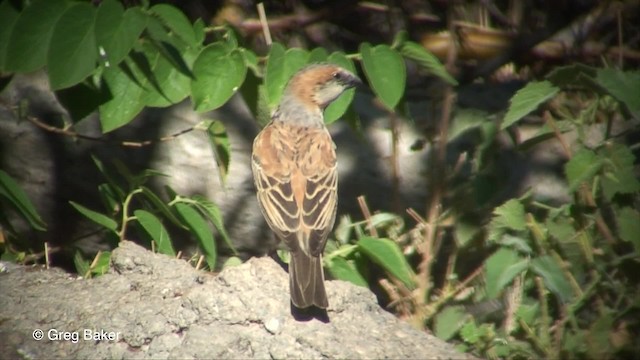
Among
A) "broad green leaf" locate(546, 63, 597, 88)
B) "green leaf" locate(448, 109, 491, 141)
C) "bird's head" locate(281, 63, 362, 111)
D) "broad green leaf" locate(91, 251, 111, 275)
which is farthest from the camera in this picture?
"green leaf" locate(448, 109, 491, 141)

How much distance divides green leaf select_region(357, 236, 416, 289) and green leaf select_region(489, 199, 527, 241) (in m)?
0.58

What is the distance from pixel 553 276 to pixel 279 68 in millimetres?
1906

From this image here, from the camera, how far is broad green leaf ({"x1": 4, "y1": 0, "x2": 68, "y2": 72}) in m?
5.09

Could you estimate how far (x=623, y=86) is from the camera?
17.7 ft

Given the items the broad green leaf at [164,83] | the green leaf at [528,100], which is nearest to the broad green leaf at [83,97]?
the broad green leaf at [164,83]

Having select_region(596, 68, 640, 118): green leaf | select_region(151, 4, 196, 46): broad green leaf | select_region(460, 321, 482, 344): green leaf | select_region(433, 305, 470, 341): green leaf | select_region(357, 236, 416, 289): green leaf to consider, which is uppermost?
select_region(151, 4, 196, 46): broad green leaf

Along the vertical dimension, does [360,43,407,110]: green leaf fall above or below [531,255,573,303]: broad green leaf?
above

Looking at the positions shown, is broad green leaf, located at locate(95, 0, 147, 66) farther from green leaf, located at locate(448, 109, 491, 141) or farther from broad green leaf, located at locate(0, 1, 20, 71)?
green leaf, located at locate(448, 109, 491, 141)

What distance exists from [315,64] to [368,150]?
1.21m

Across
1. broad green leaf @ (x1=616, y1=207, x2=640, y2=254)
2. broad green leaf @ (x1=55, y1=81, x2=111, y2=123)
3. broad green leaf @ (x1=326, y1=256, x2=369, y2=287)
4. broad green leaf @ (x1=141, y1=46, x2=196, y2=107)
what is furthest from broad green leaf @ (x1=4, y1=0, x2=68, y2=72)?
broad green leaf @ (x1=616, y1=207, x2=640, y2=254)

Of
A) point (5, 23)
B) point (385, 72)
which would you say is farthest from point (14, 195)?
point (385, 72)

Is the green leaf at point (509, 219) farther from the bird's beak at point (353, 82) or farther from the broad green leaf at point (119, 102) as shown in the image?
the broad green leaf at point (119, 102)

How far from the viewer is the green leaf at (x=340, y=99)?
571 centimetres

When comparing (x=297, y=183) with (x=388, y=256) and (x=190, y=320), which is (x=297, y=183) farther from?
(x=190, y=320)
